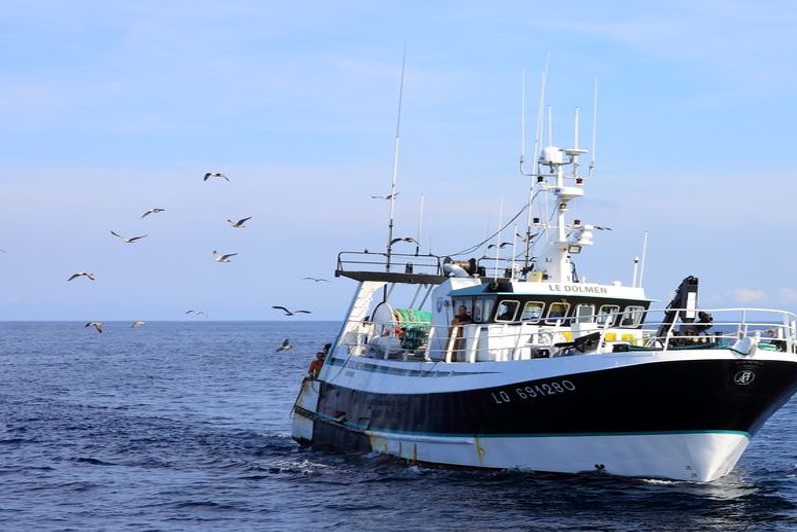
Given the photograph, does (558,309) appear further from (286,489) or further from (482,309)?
(286,489)

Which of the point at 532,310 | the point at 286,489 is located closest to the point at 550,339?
the point at 532,310

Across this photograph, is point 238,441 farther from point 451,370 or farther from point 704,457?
point 704,457

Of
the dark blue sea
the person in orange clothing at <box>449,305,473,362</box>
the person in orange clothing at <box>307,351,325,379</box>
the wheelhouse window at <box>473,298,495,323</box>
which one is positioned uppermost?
the wheelhouse window at <box>473,298,495,323</box>

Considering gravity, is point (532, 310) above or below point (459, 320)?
above

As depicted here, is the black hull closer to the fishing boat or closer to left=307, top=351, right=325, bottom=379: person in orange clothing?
the fishing boat

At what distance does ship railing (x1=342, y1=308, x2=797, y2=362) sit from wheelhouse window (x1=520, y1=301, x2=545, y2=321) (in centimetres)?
19

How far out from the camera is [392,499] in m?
26.5

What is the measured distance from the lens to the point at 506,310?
29531mm

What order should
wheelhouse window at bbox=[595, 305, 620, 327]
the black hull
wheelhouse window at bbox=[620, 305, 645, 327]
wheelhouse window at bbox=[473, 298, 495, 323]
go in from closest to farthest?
the black hull, wheelhouse window at bbox=[473, 298, 495, 323], wheelhouse window at bbox=[595, 305, 620, 327], wheelhouse window at bbox=[620, 305, 645, 327]

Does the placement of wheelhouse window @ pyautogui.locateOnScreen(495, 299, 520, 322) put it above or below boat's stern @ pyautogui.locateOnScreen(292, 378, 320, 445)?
above

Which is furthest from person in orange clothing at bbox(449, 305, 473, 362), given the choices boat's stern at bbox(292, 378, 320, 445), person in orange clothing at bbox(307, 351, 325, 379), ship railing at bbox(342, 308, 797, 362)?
person in orange clothing at bbox(307, 351, 325, 379)

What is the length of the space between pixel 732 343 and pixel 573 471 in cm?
443

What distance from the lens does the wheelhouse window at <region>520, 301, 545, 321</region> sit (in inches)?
1163

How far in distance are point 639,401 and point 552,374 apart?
1923 mm
